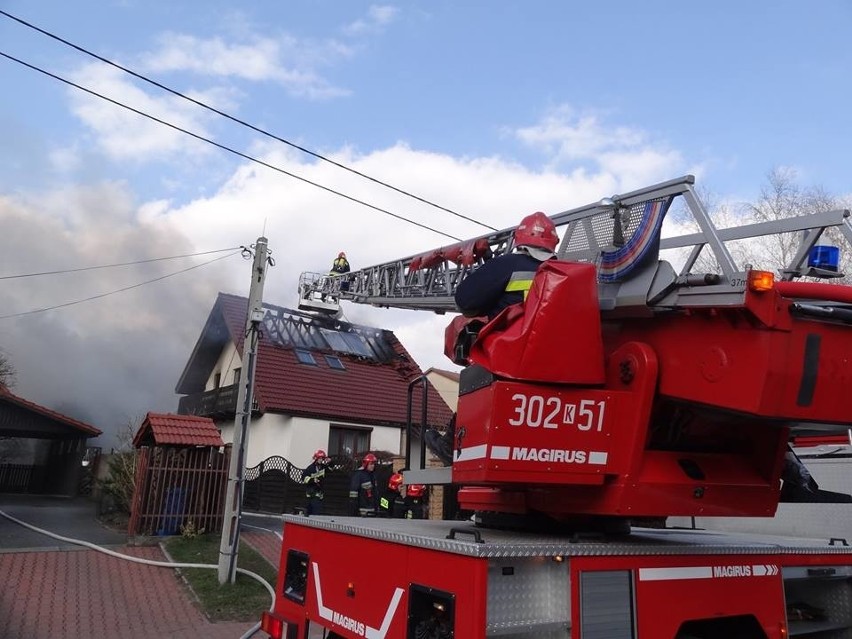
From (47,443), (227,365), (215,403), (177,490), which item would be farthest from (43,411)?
(177,490)

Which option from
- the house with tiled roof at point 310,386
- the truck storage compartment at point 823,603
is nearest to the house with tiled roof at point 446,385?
the house with tiled roof at point 310,386

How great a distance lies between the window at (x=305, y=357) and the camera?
20.8 m

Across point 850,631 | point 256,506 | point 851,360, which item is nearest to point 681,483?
point 851,360

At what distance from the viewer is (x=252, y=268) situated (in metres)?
9.55

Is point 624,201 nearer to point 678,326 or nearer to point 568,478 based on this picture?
point 678,326

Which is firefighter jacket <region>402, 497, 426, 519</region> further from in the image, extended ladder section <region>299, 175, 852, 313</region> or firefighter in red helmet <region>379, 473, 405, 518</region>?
extended ladder section <region>299, 175, 852, 313</region>

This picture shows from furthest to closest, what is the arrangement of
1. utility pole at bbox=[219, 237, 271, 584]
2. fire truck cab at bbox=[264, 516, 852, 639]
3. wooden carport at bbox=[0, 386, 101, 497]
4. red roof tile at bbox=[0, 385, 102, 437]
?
1. wooden carport at bbox=[0, 386, 101, 497]
2. red roof tile at bbox=[0, 385, 102, 437]
3. utility pole at bbox=[219, 237, 271, 584]
4. fire truck cab at bbox=[264, 516, 852, 639]

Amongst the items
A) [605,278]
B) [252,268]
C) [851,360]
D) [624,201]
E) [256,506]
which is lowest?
[256,506]

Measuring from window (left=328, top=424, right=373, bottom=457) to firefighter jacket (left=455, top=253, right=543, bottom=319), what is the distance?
16.6 metres

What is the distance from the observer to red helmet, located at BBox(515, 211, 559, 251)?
3369mm

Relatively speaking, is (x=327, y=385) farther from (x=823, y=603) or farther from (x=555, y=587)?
(x=555, y=587)

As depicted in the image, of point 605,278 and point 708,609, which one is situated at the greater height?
point 605,278

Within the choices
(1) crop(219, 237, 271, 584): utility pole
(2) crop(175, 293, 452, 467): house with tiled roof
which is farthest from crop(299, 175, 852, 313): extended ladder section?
(2) crop(175, 293, 452, 467): house with tiled roof

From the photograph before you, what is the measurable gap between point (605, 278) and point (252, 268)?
23.4 feet
